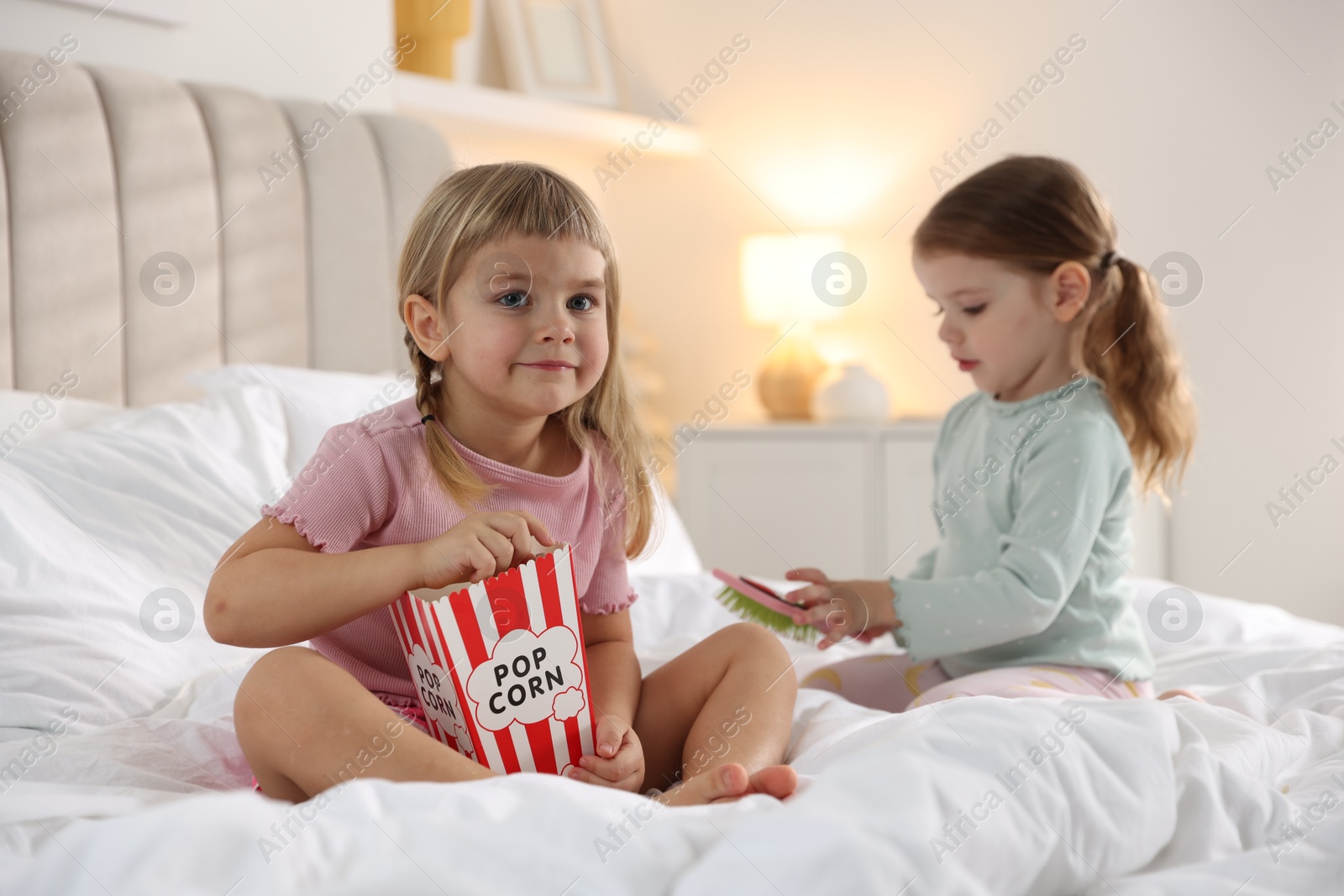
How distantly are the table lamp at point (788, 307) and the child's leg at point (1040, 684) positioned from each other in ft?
6.10

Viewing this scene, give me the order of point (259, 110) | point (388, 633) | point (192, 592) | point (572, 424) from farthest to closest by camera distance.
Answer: point (259, 110), point (192, 592), point (572, 424), point (388, 633)

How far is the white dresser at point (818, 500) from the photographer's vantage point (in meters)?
2.71

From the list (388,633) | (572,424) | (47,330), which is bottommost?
(388,633)

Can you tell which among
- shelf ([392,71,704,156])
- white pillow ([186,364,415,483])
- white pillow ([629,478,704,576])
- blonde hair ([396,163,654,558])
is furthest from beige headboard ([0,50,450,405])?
blonde hair ([396,163,654,558])

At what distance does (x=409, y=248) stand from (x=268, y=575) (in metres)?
0.30

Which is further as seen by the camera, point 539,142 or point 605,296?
point 539,142

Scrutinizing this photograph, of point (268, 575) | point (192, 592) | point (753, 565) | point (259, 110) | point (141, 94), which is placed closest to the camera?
point (268, 575)

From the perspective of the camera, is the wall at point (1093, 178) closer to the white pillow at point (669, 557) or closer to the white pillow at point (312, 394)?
the white pillow at point (669, 557)

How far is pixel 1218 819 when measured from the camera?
2.23 ft

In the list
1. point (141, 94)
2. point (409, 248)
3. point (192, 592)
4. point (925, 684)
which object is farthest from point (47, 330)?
point (925, 684)

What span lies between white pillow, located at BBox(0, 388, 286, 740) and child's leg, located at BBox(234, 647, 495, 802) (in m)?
0.27

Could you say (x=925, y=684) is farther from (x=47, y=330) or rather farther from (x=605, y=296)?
(x=47, y=330)

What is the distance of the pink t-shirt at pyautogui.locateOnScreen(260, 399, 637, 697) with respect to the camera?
866 millimetres

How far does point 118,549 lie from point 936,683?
0.87 m
